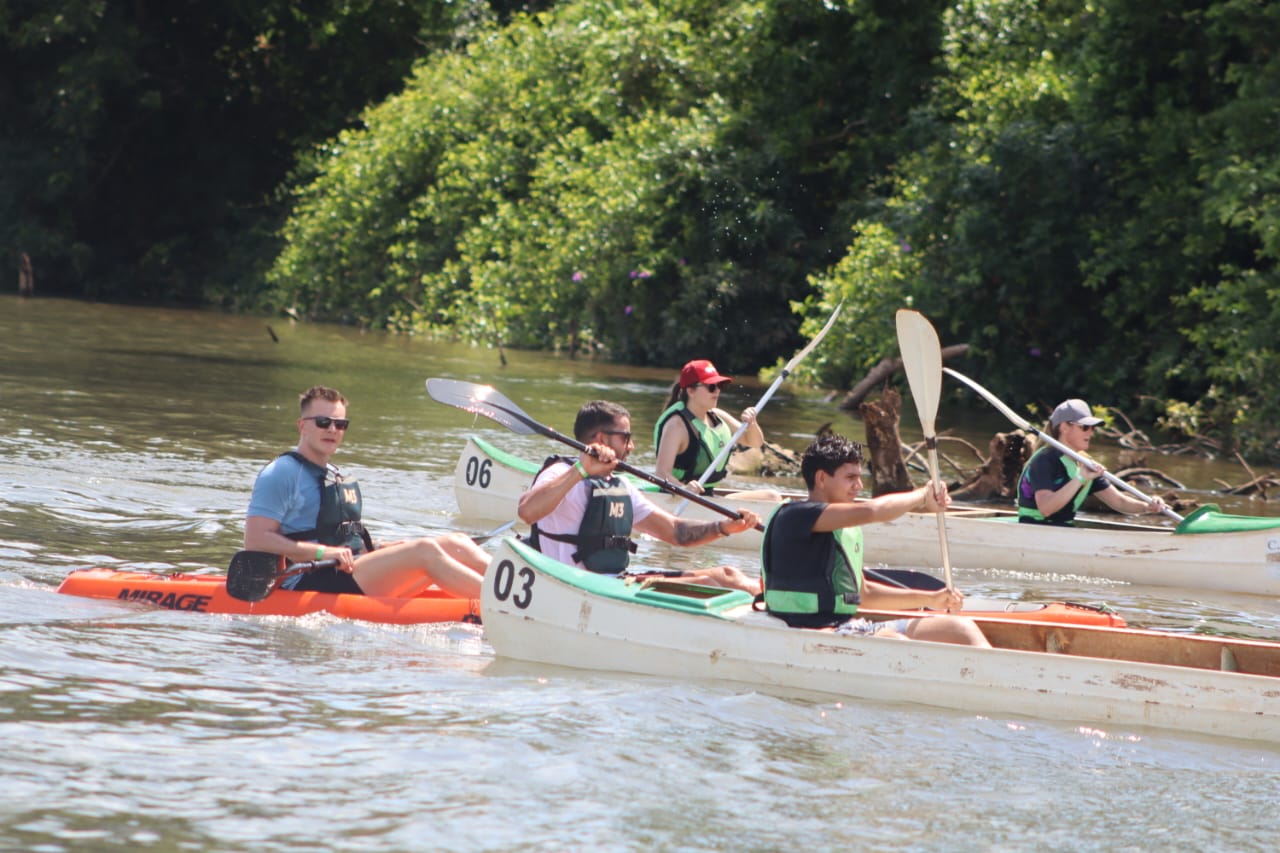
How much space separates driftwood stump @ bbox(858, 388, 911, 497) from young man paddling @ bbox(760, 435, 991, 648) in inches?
192

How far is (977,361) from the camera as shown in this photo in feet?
67.7

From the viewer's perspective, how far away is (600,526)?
24.6 ft

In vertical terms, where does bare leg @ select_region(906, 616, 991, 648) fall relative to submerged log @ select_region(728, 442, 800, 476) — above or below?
below

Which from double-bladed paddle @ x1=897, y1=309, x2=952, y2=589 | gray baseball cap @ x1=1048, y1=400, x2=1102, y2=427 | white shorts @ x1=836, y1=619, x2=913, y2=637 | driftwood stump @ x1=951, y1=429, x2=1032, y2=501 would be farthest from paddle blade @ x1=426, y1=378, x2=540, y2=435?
driftwood stump @ x1=951, y1=429, x2=1032, y2=501

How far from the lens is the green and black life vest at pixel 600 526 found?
747 centimetres

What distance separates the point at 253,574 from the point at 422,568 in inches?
29.8

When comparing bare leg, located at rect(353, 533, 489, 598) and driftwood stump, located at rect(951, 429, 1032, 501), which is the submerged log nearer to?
driftwood stump, located at rect(951, 429, 1032, 501)

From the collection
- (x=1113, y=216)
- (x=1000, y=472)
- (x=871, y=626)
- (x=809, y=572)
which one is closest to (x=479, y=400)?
(x=809, y=572)

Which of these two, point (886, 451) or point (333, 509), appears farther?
point (886, 451)

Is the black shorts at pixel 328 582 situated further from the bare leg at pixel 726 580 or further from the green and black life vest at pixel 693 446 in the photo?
the green and black life vest at pixel 693 446

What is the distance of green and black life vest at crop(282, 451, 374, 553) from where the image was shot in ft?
24.3

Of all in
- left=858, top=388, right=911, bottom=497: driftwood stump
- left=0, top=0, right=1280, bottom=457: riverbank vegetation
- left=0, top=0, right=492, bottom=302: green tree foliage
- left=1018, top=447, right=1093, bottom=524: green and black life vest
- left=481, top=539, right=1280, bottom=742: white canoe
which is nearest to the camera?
left=481, top=539, right=1280, bottom=742: white canoe

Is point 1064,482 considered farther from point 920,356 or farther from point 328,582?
point 328,582

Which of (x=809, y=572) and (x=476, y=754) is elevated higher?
(x=809, y=572)
